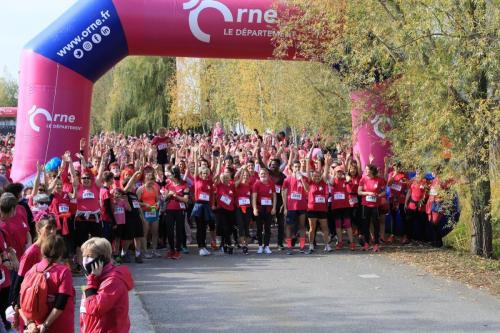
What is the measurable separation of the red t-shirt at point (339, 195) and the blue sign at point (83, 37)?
490 centimetres

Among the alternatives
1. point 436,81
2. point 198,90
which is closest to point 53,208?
point 436,81

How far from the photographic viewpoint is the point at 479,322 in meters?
8.11

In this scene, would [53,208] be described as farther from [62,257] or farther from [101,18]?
[62,257]

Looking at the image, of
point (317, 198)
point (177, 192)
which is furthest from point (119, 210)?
point (317, 198)

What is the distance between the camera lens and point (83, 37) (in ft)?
45.2

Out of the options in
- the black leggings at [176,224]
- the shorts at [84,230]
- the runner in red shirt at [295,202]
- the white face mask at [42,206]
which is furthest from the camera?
the runner in red shirt at [295,202]

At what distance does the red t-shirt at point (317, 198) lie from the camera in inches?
542

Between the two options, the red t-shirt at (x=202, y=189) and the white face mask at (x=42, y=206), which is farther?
the red t-shirt at (x=202, y=189)

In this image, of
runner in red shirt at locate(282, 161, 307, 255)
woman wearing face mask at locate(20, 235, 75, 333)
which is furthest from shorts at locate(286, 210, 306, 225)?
woman wearing face mask at locate(20, 235, 75, 333)

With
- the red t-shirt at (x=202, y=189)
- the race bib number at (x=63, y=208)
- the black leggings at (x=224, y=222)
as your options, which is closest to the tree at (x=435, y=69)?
the red t-shirt at (x=202, y=189)

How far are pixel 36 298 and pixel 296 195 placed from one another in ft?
30.1

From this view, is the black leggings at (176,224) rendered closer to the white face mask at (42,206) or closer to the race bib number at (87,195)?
the race bib number at (87,195)

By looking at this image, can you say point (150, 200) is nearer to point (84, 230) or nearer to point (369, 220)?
point (84, 230)

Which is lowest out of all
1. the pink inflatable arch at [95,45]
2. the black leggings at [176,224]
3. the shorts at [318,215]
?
the black leggings at [176,224]
